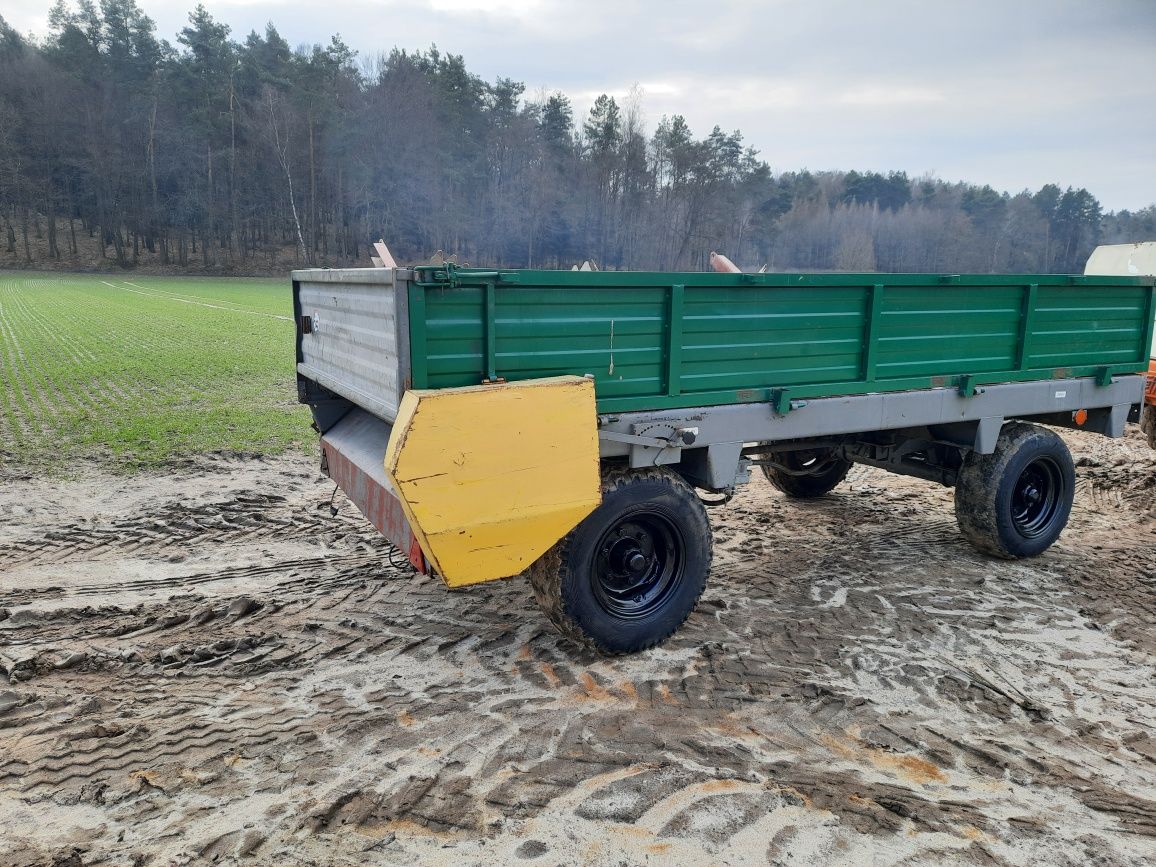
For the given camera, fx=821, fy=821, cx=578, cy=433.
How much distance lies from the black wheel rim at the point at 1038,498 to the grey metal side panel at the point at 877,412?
17.7 inches

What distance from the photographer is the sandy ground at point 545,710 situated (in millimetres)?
2889

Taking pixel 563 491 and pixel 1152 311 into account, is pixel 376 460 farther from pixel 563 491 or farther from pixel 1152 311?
pixel 1152 311

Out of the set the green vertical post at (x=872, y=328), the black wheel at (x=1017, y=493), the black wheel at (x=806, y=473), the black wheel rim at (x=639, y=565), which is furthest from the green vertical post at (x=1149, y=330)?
the black wheel rim at (x=639, y=565)

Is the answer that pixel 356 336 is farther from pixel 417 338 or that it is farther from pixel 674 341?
pixel 674 341

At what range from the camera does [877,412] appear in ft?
15.9

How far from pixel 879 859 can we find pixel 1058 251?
222 ft

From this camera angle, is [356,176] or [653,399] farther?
[356,176]

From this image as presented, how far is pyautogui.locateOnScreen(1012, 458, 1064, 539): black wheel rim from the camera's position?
5.89 meters

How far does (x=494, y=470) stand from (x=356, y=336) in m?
1.29

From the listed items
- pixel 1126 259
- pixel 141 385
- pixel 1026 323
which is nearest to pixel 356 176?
pixel 141 385

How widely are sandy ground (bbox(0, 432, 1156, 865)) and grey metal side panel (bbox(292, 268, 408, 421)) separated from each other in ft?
4.24

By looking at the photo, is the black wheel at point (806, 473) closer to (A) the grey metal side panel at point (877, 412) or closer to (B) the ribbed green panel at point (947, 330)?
(A) the grey metal side panel at point (877, 412)

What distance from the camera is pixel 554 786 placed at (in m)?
3.13

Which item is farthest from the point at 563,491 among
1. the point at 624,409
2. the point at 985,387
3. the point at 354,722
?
the point at 985,387
